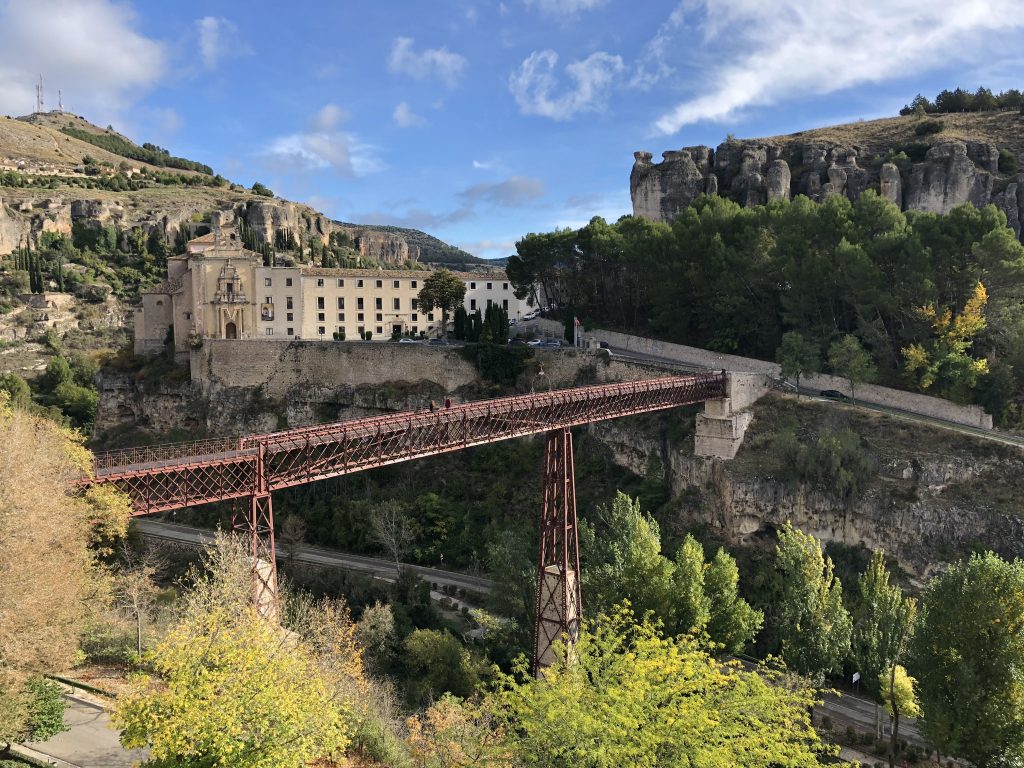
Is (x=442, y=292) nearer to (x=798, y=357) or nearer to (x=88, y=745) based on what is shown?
(x=798, y=357)

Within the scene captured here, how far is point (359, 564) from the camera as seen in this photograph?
118 ft

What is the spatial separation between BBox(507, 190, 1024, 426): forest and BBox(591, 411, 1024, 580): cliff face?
5620 mm

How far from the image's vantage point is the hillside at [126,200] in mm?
93000

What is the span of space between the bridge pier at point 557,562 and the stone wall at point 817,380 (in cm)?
1752

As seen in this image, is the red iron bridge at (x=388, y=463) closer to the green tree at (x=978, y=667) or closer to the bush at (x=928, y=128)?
the green tree at (x=978, y=667)

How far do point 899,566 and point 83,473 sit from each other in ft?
97.3

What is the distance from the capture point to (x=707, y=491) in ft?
108

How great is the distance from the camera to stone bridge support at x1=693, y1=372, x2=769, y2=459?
32906 mm

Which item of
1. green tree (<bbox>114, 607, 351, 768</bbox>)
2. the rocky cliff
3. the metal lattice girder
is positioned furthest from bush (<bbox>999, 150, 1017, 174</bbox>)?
green tree (<bbox>114, 607, 351, 768</bbox>)

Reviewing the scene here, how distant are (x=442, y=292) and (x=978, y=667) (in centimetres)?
4066

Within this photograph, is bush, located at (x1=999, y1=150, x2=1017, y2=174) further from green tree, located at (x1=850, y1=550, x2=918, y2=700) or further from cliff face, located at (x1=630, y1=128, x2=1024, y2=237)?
green tree, located at (x1=850, y1=550, x2=918, y2=700)

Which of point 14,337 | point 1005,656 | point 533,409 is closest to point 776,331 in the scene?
point 533,409

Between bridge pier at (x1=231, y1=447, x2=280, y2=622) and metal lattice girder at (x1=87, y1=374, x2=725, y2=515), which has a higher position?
metal lattice girder at (x1=87, y1=374, x2=725, y2=515)

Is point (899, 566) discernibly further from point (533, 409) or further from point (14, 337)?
point (14, 337)
